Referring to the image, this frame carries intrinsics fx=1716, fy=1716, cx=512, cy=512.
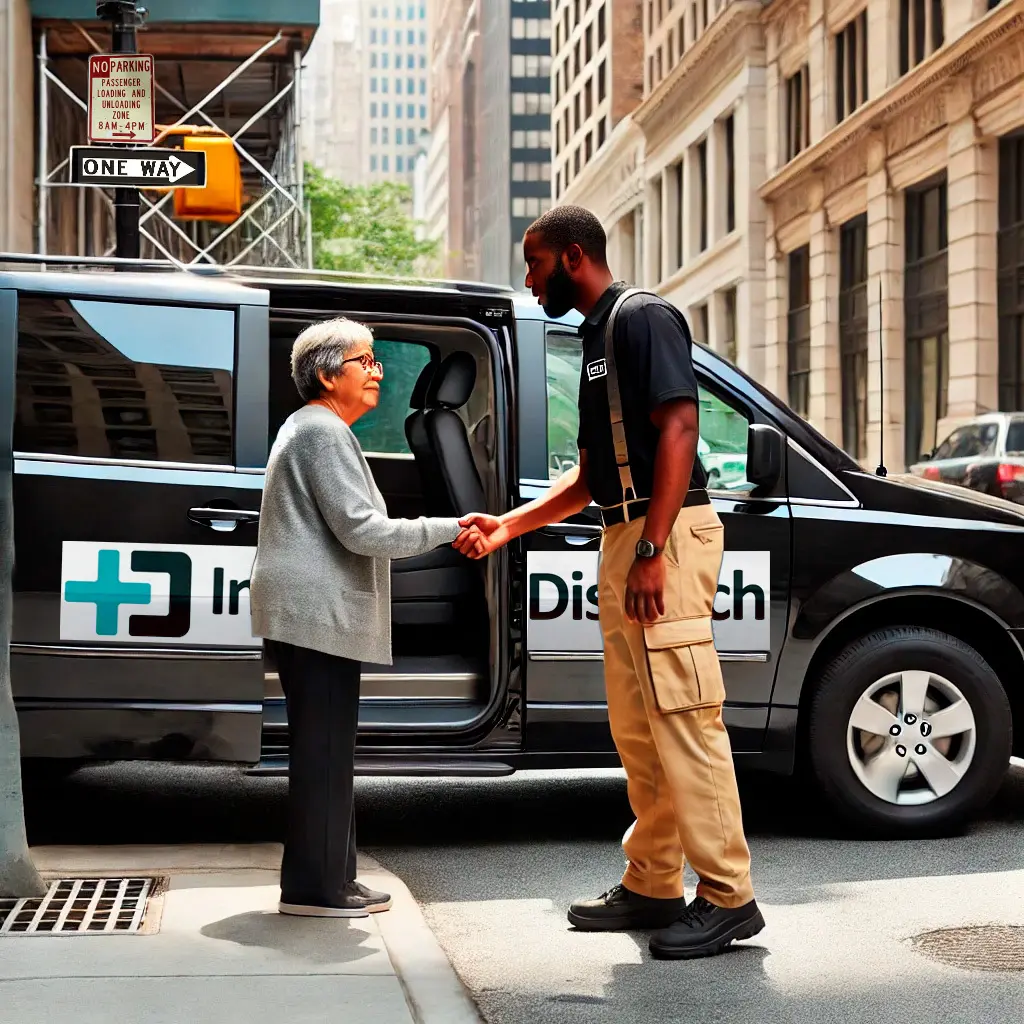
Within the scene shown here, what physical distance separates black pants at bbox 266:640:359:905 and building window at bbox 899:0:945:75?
30.9 meters

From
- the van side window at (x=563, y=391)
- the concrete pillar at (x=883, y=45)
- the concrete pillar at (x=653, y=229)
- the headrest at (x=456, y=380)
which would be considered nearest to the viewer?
the van side window at (x=563, y=391)

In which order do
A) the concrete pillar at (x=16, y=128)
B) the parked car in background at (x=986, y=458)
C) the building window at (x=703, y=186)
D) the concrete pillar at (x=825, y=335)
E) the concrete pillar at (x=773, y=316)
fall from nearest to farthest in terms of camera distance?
1. the concrete pillar at (x=16, y=128)
2. the parked car in background at (x=986, y=458)
3. the concrete pillar at (x=825, y=335)
4. the concrete pillar at (x=773, y=316)
5. the building window at (x=703, y=186)

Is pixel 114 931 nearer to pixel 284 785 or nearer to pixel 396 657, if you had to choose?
pixel 396 657

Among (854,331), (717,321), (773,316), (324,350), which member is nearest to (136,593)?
(324,350)

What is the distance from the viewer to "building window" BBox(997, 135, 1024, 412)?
29.7 metres

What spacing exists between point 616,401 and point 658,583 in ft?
1.74

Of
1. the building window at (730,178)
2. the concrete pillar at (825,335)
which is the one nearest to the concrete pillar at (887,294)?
the concrete pillar at (825,335)

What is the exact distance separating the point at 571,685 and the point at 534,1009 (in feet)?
6.57

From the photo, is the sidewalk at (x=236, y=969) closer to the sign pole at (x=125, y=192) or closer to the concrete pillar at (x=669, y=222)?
the sign pole at (x=125, y=192)

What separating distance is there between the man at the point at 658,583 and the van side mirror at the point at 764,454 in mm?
1041

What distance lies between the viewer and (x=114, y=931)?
188 inches

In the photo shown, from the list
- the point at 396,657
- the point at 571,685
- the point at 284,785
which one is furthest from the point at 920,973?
the point at 284,785

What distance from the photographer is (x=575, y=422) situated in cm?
643

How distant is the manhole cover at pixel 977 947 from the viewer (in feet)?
15.3
